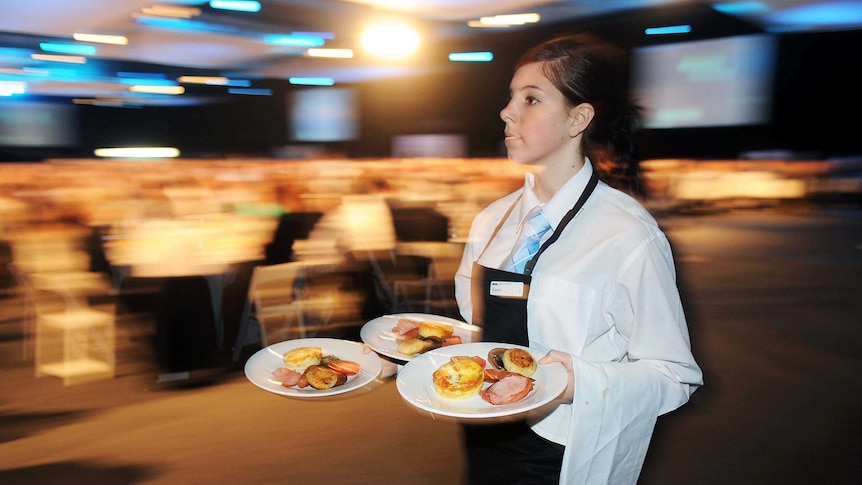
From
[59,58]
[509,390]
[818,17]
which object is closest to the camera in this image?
[509,390]

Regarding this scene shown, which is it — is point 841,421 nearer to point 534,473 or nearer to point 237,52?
point 534,473

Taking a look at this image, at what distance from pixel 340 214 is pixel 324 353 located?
2.64 metres

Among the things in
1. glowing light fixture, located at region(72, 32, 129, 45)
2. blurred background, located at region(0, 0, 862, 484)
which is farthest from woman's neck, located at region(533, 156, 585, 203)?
glowing light fixture, located at region(72, 32, 129, 45)

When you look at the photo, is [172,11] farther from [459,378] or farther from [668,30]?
[459,378]

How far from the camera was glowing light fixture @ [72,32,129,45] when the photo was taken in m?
7.33

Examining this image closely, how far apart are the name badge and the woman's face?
24 centimetres

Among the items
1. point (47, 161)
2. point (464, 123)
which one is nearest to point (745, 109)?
point (464, 123)

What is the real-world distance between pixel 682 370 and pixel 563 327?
0.68ft

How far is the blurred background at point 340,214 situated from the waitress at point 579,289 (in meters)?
0.17

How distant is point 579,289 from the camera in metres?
0.99

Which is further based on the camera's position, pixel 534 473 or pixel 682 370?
pixel 534 473

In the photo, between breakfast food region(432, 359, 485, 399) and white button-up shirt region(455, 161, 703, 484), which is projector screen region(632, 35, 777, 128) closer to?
white button-up shirt region(455, 161, 703, 484)

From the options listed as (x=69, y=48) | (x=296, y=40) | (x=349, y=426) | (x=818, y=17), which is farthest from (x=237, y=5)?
(x=818, y=17)

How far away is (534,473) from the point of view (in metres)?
1.11
